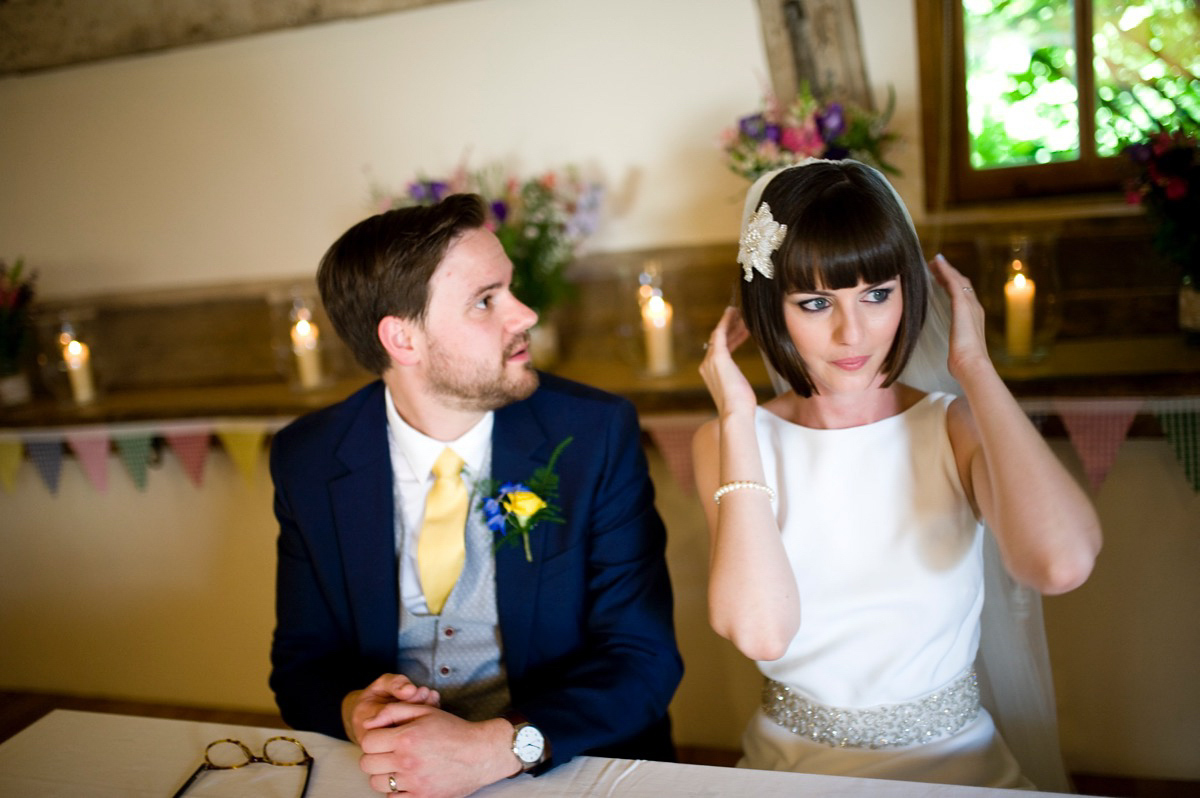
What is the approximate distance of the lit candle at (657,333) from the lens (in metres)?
2.62

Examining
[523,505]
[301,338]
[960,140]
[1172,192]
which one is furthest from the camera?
[301,338]

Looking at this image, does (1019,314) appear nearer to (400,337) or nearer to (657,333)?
(657,333)

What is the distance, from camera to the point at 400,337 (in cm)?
188

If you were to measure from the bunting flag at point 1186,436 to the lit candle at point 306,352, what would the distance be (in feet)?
7.79

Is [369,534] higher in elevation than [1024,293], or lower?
lower

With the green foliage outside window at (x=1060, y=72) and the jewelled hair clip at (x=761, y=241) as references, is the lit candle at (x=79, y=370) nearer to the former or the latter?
the jewelled hair clip at (x=761, y=241)

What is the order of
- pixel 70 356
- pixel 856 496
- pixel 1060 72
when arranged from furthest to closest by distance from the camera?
1. pixel 70 356
2. pixel 1060 72
3. pixel 856 496

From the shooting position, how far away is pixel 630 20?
2701 millimetres

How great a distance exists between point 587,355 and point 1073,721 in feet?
5.55

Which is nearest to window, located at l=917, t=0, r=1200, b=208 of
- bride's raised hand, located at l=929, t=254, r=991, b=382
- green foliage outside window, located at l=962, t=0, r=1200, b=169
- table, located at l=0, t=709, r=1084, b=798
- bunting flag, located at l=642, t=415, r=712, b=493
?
green foliage outside window, located at l=962, t=0, r=1200, b=169

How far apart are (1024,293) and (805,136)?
664 mm

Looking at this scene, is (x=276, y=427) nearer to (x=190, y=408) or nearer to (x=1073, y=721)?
(x=190, y=408)

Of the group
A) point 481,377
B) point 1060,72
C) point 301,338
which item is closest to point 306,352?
point 301,338

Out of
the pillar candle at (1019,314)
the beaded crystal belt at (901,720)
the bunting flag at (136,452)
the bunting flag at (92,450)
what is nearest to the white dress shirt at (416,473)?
the beaded crystal belt at (901,720)
